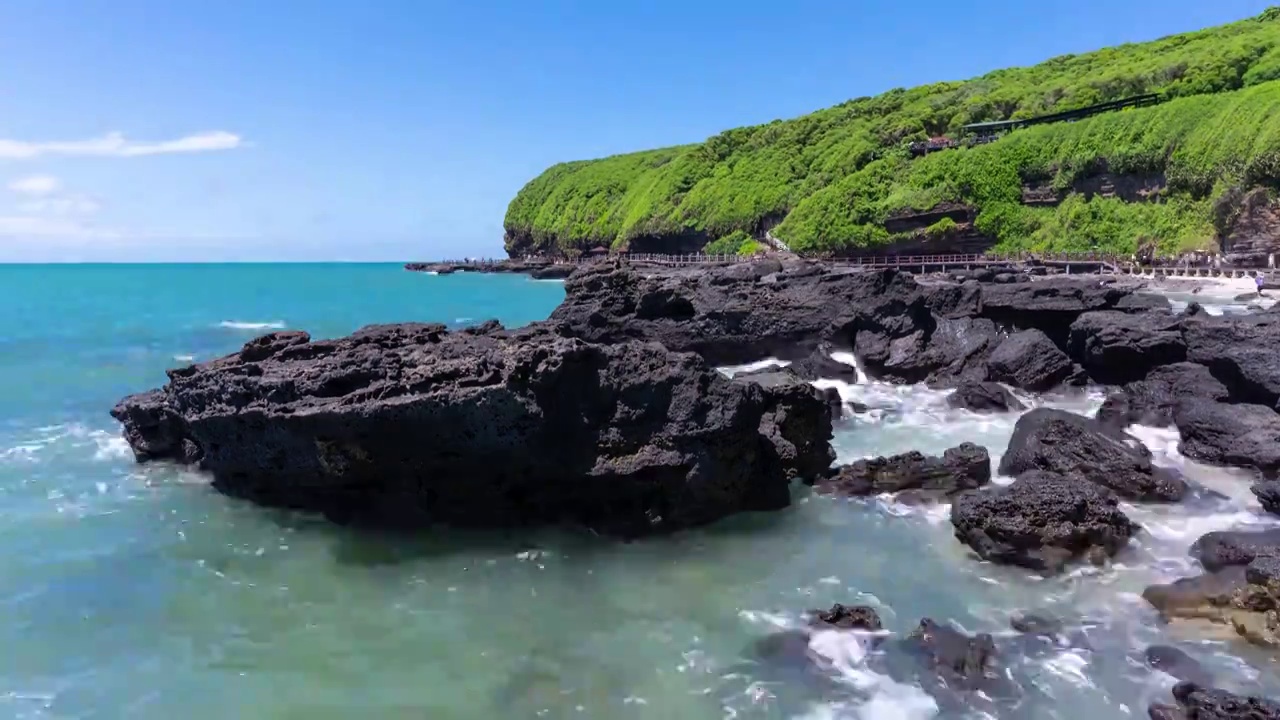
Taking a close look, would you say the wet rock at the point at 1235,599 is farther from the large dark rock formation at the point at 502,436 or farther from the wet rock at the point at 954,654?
the large dark rock formation at the point at 502,436

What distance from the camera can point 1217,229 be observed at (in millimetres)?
50500

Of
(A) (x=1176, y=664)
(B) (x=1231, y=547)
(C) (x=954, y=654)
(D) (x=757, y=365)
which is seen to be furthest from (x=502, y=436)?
(D) (x=757, y=365)

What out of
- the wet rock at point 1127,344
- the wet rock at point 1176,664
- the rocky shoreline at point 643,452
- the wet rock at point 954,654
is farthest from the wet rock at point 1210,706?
the wet rock at point 1127,344

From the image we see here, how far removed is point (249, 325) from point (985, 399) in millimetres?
44432

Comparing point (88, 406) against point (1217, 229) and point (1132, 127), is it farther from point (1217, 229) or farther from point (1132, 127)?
point (1132, 127)

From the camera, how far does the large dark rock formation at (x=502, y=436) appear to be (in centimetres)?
1091

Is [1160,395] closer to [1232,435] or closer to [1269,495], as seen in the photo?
[1232,435]

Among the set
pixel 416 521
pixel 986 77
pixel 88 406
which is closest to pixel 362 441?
pixel 416 521

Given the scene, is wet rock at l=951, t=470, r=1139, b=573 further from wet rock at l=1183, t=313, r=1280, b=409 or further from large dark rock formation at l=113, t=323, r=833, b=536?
wet rock at l=1183, t=313, r=1280, b=409

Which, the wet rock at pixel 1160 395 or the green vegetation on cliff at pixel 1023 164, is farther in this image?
the green vegetation on cliff at pixel 1023 164

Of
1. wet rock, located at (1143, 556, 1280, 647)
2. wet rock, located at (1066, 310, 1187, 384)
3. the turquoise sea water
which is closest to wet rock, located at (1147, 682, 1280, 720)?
the turquoise sea water

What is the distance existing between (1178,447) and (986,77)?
98.6 metres

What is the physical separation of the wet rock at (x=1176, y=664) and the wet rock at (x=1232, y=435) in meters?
7.54

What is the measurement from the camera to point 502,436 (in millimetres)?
10898
